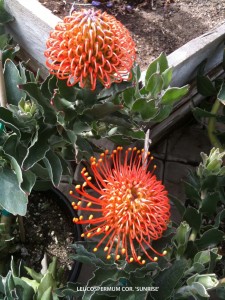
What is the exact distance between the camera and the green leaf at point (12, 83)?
2.44ft

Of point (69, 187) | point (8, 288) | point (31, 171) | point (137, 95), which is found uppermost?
point (137, 95)

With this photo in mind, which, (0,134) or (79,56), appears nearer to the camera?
(79,56)

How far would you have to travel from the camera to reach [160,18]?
1224 mm

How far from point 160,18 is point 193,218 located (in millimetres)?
587

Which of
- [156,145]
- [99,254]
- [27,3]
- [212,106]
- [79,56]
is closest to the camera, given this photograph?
[79,56]

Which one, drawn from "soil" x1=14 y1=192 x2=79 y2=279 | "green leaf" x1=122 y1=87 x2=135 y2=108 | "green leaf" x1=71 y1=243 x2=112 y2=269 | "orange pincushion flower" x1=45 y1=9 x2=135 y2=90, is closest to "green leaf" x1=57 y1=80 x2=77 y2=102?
"orange pincushion flower" x1=45 y1=9 x2=135 y2=90

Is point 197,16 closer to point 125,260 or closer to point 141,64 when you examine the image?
point 141,64

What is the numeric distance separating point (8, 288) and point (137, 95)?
0.38m

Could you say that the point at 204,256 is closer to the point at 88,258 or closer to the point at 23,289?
the point at 88,258

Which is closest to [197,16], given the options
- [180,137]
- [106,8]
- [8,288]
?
[106,8]

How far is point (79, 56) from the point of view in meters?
0.62

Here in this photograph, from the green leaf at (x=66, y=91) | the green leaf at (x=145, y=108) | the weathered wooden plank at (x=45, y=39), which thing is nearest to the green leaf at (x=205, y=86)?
the weathered wooden plank at (x=45, y=39)

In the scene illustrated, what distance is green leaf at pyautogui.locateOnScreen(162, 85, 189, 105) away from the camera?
726 millimetres

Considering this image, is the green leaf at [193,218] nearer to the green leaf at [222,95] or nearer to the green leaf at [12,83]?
the green leaf at [222,95]
